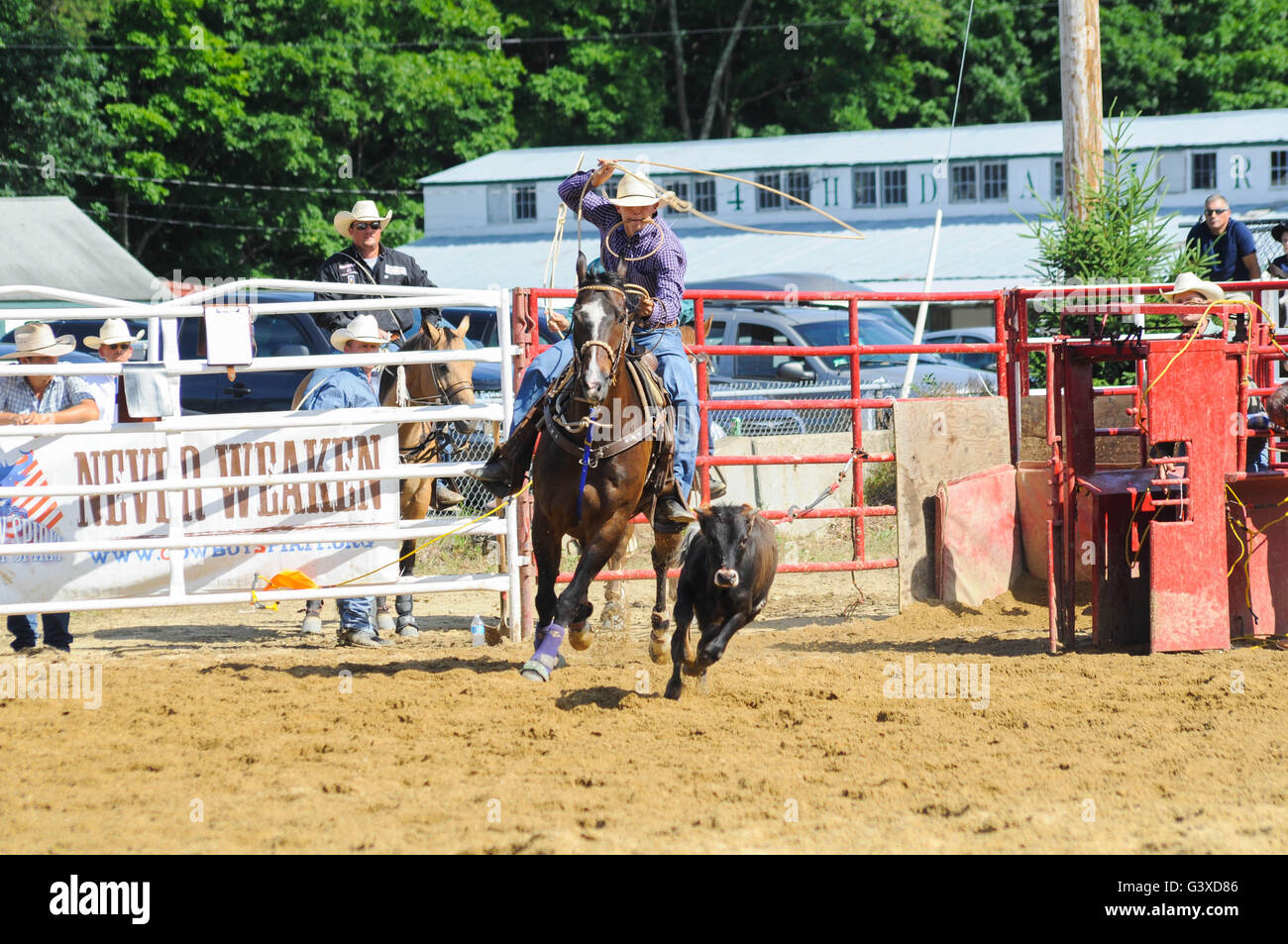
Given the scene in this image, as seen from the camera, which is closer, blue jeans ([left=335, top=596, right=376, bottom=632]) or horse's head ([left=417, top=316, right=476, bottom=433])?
blue jeans ([left=335, top=596, right=376, bottom=632])

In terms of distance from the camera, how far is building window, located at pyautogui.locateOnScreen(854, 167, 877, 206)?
3369 cm

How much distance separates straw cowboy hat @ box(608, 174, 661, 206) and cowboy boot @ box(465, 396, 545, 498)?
1202mm

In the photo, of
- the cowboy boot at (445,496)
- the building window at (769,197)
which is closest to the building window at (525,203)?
the building window at (769,197)

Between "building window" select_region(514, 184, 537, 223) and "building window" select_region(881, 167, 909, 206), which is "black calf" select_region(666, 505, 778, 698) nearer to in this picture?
"building window" select_region(881, 167, 909, 206)

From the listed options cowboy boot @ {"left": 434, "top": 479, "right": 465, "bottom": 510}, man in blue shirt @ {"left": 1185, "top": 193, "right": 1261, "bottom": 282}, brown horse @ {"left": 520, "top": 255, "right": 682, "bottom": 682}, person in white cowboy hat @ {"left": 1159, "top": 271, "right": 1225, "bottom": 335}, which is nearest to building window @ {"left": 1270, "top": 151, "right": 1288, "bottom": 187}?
man in blue shirt @ {"left": 1185, "top": 193, "right": 1261, "bottom": 282}

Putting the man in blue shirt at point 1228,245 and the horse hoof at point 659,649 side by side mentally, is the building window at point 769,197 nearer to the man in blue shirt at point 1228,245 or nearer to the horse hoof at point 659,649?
the man in blue shirt at point 1228,245

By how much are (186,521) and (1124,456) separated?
681 cm

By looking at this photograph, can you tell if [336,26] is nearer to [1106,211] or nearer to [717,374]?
[717,374]

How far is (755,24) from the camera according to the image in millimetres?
42094

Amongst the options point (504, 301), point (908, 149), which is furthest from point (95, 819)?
point (908, 149)

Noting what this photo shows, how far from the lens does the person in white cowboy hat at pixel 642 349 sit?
775cm

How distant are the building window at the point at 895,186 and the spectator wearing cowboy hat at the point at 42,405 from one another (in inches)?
1062
